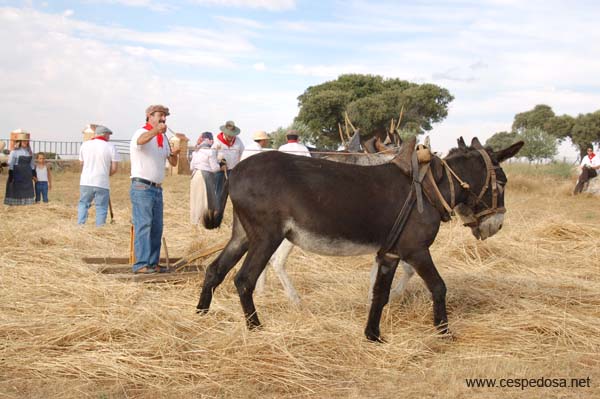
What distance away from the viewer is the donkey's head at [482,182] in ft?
19.3

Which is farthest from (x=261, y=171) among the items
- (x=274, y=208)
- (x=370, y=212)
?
(x=370, y=212)

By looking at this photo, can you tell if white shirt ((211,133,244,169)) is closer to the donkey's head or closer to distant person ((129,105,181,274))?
distant person ((129,105,181,274))

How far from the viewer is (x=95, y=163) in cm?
1127

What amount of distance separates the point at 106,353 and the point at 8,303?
1.87 metres

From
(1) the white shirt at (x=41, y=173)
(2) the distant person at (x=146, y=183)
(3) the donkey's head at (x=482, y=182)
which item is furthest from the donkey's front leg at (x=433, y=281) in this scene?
(1) the white shirt at (x=41, y=173)

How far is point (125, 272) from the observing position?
24.5 feet

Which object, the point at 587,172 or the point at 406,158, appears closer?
the point at 406,158

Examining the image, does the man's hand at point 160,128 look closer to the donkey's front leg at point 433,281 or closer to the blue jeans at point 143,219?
the blue jeans at point 143,219

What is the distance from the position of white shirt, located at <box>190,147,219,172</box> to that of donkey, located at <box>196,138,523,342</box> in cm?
521

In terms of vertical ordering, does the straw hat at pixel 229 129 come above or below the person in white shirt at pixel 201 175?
above

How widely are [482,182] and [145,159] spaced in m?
3.73

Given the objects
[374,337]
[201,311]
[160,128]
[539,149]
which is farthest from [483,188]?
[539,149]

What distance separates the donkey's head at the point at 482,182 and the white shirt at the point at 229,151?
5591mm

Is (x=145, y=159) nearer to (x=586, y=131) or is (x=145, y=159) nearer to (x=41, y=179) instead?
(x=41, y=179)
